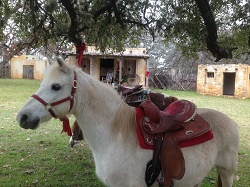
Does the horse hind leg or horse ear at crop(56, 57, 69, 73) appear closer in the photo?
horse ear at crop(56, 57, 69, 73)

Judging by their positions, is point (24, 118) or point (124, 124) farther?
point (124, 124)

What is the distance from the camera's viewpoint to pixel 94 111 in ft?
7.52

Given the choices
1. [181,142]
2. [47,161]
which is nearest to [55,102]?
[181,142]

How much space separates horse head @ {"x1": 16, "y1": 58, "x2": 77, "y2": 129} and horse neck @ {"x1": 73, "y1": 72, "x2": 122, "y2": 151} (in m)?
0.10

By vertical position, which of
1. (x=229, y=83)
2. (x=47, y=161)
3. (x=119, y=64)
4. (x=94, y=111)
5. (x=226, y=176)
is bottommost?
(x=47, y=161)

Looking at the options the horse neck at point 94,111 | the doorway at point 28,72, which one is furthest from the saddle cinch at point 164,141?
the doorway at point 28,72

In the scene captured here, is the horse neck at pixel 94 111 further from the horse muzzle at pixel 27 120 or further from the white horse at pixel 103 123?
the horse muzzle at pixel 27 120

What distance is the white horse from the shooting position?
2105 millimetres

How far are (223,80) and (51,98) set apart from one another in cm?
2060

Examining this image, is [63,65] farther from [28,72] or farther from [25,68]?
[25,68]

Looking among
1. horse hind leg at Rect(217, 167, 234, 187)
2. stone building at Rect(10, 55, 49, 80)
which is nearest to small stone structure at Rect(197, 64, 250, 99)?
horse hind leg at Rect(217, 167, 234, 187)

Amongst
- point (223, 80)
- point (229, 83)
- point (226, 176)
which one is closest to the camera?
point (226, 176)

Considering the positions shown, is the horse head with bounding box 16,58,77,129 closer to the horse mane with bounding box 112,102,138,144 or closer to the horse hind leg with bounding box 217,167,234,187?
the horse mane with bounding box 112,102,138,144

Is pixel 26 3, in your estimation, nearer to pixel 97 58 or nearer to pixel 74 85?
pixel 74 85
